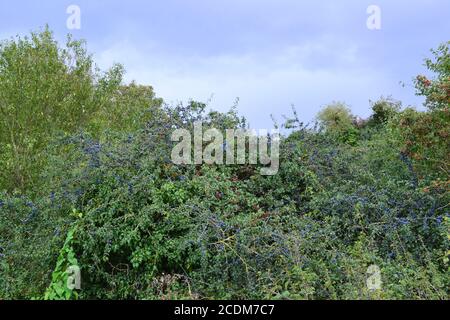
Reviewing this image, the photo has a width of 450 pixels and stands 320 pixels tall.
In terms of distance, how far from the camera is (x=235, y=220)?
16.6 ft

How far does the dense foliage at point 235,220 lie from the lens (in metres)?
4.70

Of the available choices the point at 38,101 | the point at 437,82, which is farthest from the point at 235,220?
the point at 38,101

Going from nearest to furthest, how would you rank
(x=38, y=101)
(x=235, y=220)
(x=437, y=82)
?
(x=235, y=220) → (x=437, y=82) → (x=38, y=101)

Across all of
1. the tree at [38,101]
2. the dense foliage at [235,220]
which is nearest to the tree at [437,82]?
the dense foliage at [235,220]

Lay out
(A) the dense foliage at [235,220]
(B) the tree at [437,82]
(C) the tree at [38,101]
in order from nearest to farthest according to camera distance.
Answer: (A) the dense foliage at [235,220] → (B) the tree at [437,82] → (C) the tree at [38,101]

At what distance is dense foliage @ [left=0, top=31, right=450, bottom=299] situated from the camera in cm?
470

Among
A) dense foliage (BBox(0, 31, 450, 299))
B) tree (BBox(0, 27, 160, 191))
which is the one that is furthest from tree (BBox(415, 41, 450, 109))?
tree (BBox(0, 27, 160, 191))

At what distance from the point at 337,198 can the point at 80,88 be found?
7192mm

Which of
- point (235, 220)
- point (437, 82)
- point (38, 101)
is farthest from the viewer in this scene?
point (38, 101)

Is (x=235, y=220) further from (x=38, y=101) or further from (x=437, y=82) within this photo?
(x=38, y=101)

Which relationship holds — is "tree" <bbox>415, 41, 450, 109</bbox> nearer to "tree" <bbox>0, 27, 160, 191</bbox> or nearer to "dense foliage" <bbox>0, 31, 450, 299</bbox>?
"dense foliage" <bbox>0, 31, 450, 299</bbox>

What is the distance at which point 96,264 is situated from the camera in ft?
16.2

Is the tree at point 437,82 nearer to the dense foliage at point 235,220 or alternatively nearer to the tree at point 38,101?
the dense foliage at point 235,220
